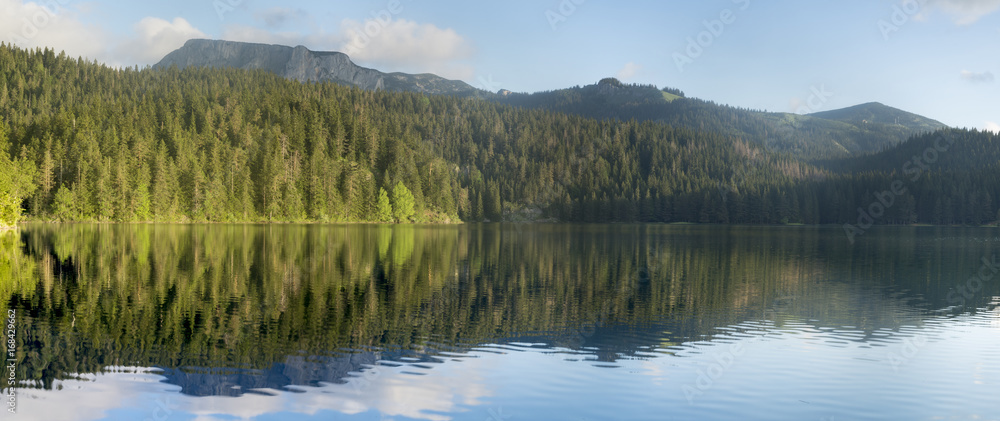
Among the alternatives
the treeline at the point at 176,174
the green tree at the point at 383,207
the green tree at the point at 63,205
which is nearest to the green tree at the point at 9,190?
the green tree at the point at 63,205

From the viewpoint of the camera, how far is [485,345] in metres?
24.0

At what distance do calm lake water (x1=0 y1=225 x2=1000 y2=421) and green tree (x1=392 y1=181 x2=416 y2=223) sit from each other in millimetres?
148215

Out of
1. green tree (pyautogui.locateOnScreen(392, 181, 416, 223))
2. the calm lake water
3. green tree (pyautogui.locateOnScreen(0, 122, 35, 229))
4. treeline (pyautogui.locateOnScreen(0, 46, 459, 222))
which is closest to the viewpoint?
the calm lake water

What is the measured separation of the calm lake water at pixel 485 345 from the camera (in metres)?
16.9

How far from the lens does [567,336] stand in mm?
25984

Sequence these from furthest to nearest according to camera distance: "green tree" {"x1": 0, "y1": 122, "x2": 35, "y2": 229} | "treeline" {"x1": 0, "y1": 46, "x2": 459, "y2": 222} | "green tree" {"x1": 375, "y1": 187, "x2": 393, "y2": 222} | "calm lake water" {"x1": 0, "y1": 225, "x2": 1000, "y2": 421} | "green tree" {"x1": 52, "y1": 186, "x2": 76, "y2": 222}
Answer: "green tree" {"x1": 375, "y1": 187, "x2": 393, "y2": 222}
"treeline" {"x1": 0, "y1": 46, "x2": 459, "y2": 222}
"green tree" {"x1": 52, "y1": 186, "x2": 76, "y2": 222}
"green tree" {"x1": 0, "y1": 122, "x2": 35, "y2": 229}
"calm lake water" {"x1": 0, "y1": 225, "x2": 1000, "y2": 421}

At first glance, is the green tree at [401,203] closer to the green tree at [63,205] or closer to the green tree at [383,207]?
the green tree at [383,207]

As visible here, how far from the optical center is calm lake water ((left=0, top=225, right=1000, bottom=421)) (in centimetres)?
1686

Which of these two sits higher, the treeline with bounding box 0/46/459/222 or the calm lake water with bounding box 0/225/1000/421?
the treeline with bounding box 0/46/459/222

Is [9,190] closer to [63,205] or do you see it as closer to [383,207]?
[63,205]

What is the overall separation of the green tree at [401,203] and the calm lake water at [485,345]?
5835 inches

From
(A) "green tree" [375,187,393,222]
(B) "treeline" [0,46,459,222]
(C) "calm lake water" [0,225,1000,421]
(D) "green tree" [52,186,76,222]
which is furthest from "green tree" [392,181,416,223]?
(C) "calm lake water" [0,225,1000,421]

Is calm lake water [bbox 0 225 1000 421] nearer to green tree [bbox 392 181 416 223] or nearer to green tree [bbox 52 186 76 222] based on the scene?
green tree [bbox 52 186 76 222]

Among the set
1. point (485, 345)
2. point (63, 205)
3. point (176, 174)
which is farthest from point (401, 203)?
point (485, 345)
